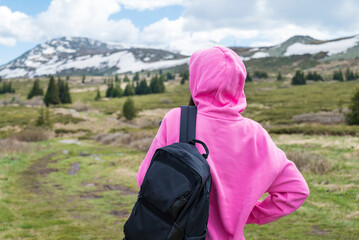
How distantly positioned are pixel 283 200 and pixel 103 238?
532 cm

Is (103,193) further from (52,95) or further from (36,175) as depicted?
(52,95)

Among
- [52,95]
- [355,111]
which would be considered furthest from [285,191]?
[52,95]

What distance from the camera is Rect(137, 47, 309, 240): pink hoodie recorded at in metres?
2.09

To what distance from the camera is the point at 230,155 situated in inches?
82.7

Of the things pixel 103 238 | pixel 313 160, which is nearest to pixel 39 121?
pixel 313 160

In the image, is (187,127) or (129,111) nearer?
(187,127)

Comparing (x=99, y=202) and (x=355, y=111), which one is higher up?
(x=355, y=111)

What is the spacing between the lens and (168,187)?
186 centimetres

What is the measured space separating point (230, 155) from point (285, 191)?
0.42 meters

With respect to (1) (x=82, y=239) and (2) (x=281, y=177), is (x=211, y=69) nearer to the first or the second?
(2) (x=281, y=177)

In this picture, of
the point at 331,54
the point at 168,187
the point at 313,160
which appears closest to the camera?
the point at 168,187

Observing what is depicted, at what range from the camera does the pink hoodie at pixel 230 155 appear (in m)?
2.09

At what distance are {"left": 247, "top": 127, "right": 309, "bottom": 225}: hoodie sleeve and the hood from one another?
321mm

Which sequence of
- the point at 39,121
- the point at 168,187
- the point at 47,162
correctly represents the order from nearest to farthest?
1. the point at 168,187
2. the point at 47,162
3. the point at 39,121
